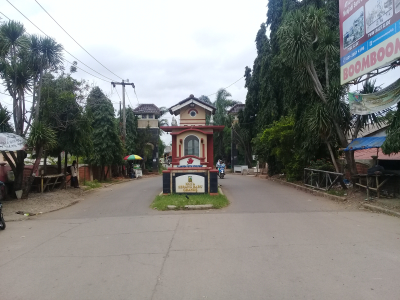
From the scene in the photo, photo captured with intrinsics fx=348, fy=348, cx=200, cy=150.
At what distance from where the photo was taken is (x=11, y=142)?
1279 centimetres

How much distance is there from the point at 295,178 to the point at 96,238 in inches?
649

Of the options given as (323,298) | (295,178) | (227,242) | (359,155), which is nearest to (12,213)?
(227,242)

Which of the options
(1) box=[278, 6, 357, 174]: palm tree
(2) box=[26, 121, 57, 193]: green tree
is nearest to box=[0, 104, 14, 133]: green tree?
(2) box=[26, 121, 57, 193]: green tree

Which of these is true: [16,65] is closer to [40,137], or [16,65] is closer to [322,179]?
[40,137]

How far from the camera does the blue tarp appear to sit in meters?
12.9

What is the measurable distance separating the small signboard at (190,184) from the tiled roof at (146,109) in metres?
31.7

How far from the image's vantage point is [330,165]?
18.2 metres

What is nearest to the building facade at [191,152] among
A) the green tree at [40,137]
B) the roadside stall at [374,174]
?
the green tree at [40,137]

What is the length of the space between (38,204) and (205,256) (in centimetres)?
978

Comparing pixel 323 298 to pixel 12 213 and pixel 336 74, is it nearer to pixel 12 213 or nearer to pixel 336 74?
pixel 12 213

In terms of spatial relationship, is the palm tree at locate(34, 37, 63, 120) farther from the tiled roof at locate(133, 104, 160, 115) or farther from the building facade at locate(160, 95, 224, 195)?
the tiled roof at locate(133, 104, 160, 115)

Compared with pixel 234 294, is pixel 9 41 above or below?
above

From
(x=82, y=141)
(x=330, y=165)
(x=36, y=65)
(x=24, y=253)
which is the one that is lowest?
(x=24, y=253)

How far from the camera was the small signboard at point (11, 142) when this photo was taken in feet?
40.8
